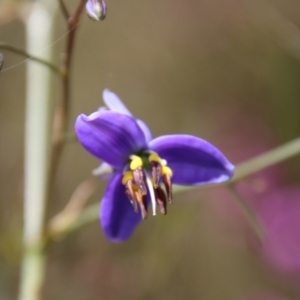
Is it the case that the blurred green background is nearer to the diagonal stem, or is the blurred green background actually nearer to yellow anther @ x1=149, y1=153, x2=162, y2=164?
the diagonal stem

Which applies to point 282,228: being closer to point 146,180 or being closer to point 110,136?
point 146,180

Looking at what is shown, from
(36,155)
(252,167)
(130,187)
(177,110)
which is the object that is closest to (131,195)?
(130,187)

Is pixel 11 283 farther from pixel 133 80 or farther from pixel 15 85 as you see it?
pixel 133 80

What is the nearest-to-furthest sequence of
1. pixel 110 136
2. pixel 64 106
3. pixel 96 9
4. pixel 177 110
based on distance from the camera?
pixel 96 9 → pixel 110 136 → pixel 64 106 → pixel 177 110

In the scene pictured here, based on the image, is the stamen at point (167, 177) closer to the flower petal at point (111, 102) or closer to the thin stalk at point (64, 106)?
the flower petal at point (111, 102)

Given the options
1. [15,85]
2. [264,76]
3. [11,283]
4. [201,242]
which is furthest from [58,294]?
[264,76]
